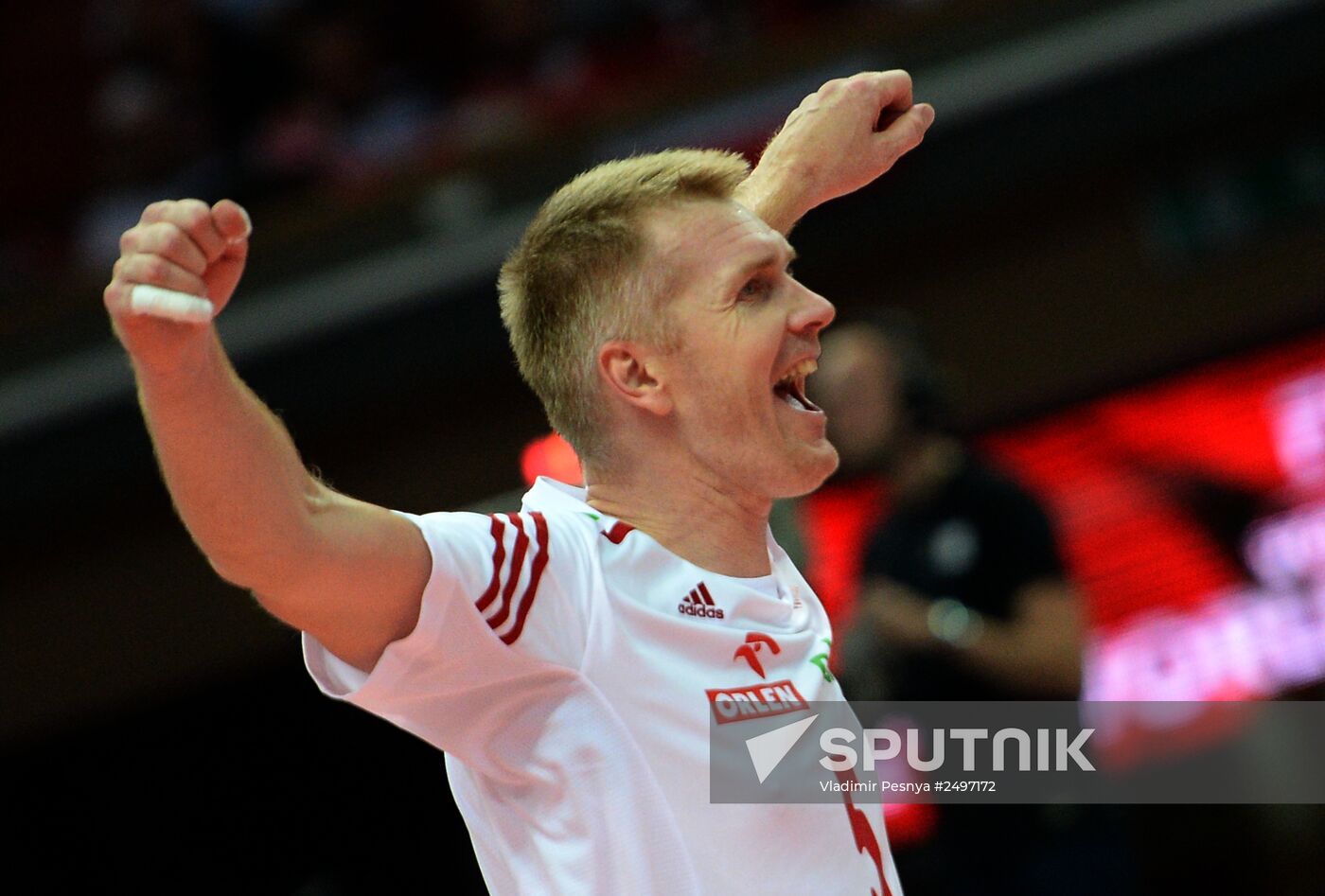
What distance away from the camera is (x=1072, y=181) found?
6.61 metres

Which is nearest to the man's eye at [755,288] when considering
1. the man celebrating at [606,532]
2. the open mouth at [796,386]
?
the man celebrating at [606,532]

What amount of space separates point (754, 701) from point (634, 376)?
1.70ft

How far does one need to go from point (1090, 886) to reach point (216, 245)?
3.35 metres

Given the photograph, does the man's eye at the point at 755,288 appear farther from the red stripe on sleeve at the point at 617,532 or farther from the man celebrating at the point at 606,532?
the red stripe on sleeve at the point at 617,532

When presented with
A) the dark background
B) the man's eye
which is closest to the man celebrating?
the man's eye

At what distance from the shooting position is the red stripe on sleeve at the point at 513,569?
6.70ft

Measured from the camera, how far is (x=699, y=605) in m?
2.31

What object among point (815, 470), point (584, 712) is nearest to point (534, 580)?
point (584, 712)

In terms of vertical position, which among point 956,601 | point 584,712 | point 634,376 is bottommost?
point 584,712

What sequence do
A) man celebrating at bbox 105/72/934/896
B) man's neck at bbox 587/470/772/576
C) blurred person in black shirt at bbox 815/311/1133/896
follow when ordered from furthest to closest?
blurred person in black shirt at bbox 815/311/1133/896
man's neck at bbox 587/470/772/576
man celebrating at bbox 105/72/934/896

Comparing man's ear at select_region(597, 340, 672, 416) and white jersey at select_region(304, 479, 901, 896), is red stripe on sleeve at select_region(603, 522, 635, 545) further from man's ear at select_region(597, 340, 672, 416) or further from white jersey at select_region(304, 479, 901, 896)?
man's ear at select_region(597, 340, 672, 416)

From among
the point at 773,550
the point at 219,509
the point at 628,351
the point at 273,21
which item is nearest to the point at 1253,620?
the point at 773,550

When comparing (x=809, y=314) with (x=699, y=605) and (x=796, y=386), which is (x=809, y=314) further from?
(x=699, y=605)

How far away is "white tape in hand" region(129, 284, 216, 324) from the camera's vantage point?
1.69 m
